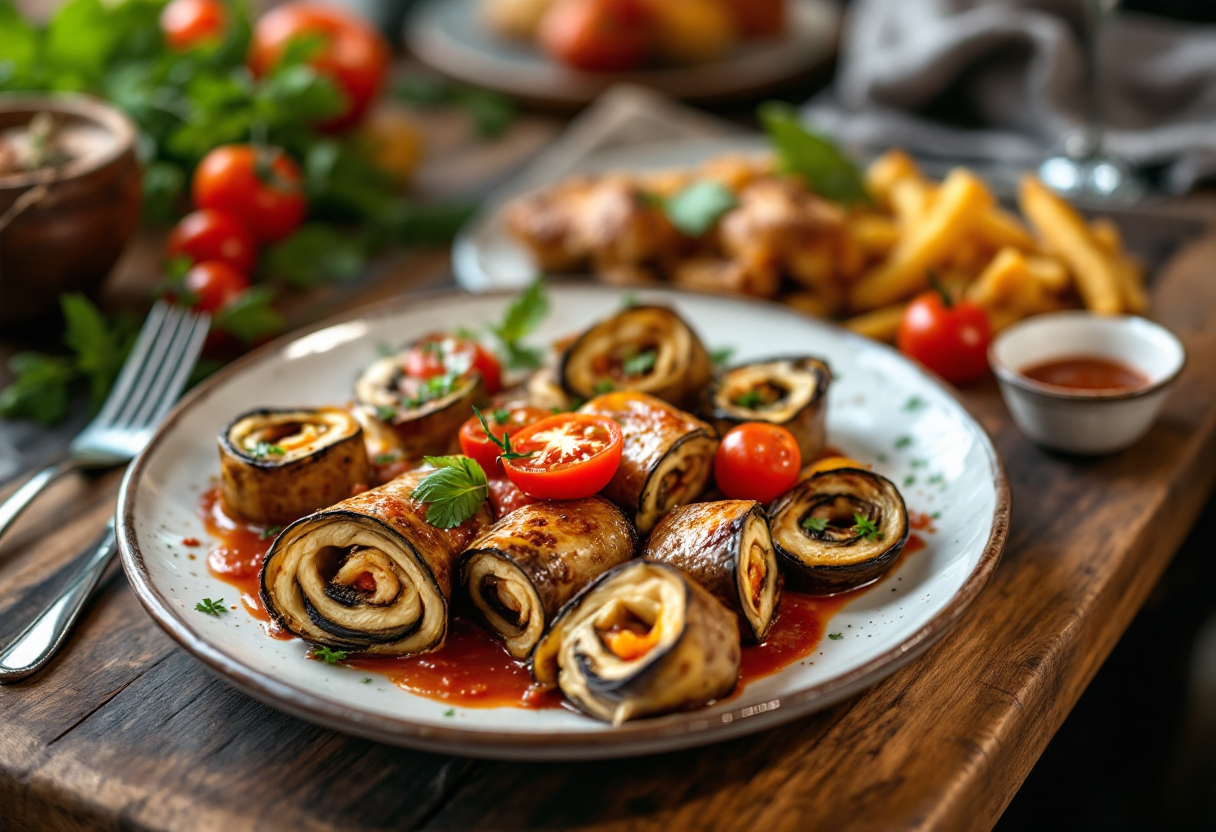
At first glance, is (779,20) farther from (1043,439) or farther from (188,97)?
(1043,439)

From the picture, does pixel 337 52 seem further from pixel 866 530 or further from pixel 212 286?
pixel 866 530

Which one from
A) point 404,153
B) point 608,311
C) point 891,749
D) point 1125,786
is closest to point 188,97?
point 404,153

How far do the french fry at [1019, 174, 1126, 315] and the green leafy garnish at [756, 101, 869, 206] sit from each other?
750 millimetres

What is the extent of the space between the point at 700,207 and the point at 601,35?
261cm

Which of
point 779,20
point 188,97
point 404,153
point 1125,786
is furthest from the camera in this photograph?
point 779,20

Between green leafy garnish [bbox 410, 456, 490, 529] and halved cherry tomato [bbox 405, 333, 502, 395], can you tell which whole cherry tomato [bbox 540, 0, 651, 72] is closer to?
halved cherry tomato [bbox 405, 333, 502, 395]

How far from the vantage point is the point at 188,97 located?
5922 millimetres

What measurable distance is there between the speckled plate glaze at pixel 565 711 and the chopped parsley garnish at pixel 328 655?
2cm

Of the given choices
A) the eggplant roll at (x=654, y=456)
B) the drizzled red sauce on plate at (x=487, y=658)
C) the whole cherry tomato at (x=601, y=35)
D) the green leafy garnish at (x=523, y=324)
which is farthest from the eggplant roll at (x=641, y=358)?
the whole cherry tomato at (x=601, y=35)

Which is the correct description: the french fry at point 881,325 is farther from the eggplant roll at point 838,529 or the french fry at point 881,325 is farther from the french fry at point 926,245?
the eggplant roll at point 838,529

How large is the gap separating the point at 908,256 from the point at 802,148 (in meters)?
0.85

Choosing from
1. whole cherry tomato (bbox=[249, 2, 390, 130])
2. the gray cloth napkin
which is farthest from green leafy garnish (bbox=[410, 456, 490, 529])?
the gray cloth napkin

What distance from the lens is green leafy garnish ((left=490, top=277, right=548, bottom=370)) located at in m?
4.12

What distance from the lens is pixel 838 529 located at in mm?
3100
